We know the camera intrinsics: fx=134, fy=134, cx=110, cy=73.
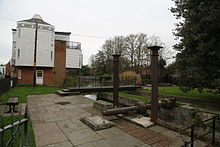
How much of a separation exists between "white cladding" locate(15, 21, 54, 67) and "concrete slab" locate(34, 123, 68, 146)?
1589 centimetres

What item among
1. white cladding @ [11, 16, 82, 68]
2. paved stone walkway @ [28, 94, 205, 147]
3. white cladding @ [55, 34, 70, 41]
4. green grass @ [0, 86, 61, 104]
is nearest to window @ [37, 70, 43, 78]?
white cladding @ [11, 16, 82, 68]

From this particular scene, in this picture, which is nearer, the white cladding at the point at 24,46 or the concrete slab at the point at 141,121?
the concrete slab at the point at 141,121

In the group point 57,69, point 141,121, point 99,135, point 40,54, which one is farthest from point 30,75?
point 141,121

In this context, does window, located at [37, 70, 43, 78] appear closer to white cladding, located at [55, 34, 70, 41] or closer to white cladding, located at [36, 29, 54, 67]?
white cladding, located at [36, 29, 54, 67]

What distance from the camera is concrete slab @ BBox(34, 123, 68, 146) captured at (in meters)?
3.31

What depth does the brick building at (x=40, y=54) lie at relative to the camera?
679 inches

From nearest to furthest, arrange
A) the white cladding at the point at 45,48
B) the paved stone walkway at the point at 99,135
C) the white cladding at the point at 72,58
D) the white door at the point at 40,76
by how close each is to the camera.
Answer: the paved stone walkway at the point at 99,135
the white cladding at the point at 45,48
the white door at the point at 40,76
the white cladding at the point at 72,58

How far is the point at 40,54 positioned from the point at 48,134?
16.9 metres

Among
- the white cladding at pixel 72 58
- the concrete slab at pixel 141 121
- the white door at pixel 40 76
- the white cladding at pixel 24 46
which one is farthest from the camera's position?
the white cladding at pixel 72 58

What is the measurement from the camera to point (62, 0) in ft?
39.8

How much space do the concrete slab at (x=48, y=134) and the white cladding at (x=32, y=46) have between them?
1589 centimetres

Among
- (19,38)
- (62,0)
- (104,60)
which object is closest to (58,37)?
(19,38)

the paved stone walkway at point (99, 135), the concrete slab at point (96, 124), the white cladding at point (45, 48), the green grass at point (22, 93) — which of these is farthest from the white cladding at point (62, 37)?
the concrete slab at point (96, 124)

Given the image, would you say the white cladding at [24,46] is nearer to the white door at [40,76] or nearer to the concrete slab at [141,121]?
the white door at [40,76]
